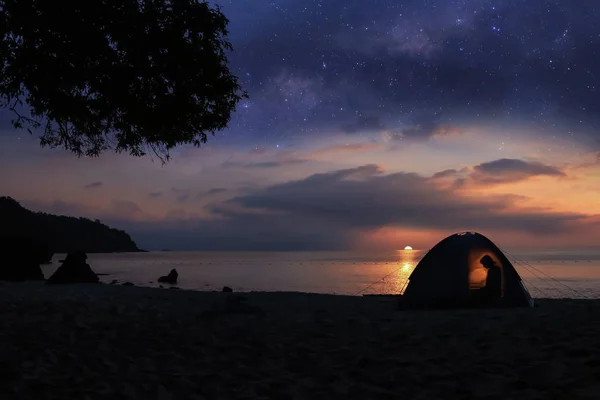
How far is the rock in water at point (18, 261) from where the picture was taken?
2673 centimetres

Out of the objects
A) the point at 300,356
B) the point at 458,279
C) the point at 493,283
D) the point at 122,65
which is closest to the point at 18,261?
the point at 122,65

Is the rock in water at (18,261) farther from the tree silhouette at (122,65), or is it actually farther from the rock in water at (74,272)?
the tree silhouette at (122,65)

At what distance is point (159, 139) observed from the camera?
49.5 ft

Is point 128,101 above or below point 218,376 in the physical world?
above

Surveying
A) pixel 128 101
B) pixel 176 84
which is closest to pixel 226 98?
pixel 176 84

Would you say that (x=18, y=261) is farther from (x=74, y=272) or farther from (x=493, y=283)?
(x=493, y=283)

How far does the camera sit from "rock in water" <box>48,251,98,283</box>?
24672mm

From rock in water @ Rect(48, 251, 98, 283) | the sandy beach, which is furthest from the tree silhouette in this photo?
rock in water @ Rect(48, 251, 98, 283)

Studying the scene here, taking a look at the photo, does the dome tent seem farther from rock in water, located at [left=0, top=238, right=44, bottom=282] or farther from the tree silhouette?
rock in water, located at [left=0, top=238, right=44, bottom=282]

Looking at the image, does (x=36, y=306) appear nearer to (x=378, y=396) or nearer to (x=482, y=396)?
(x=378, y=396)

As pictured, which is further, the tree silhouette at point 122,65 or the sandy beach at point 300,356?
the tree silhouette at point 122,65

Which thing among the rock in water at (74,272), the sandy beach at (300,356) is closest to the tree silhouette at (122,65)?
the sandy beach at (300,356)

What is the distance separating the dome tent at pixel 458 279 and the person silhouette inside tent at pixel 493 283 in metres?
0.04

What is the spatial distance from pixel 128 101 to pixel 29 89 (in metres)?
2.33
